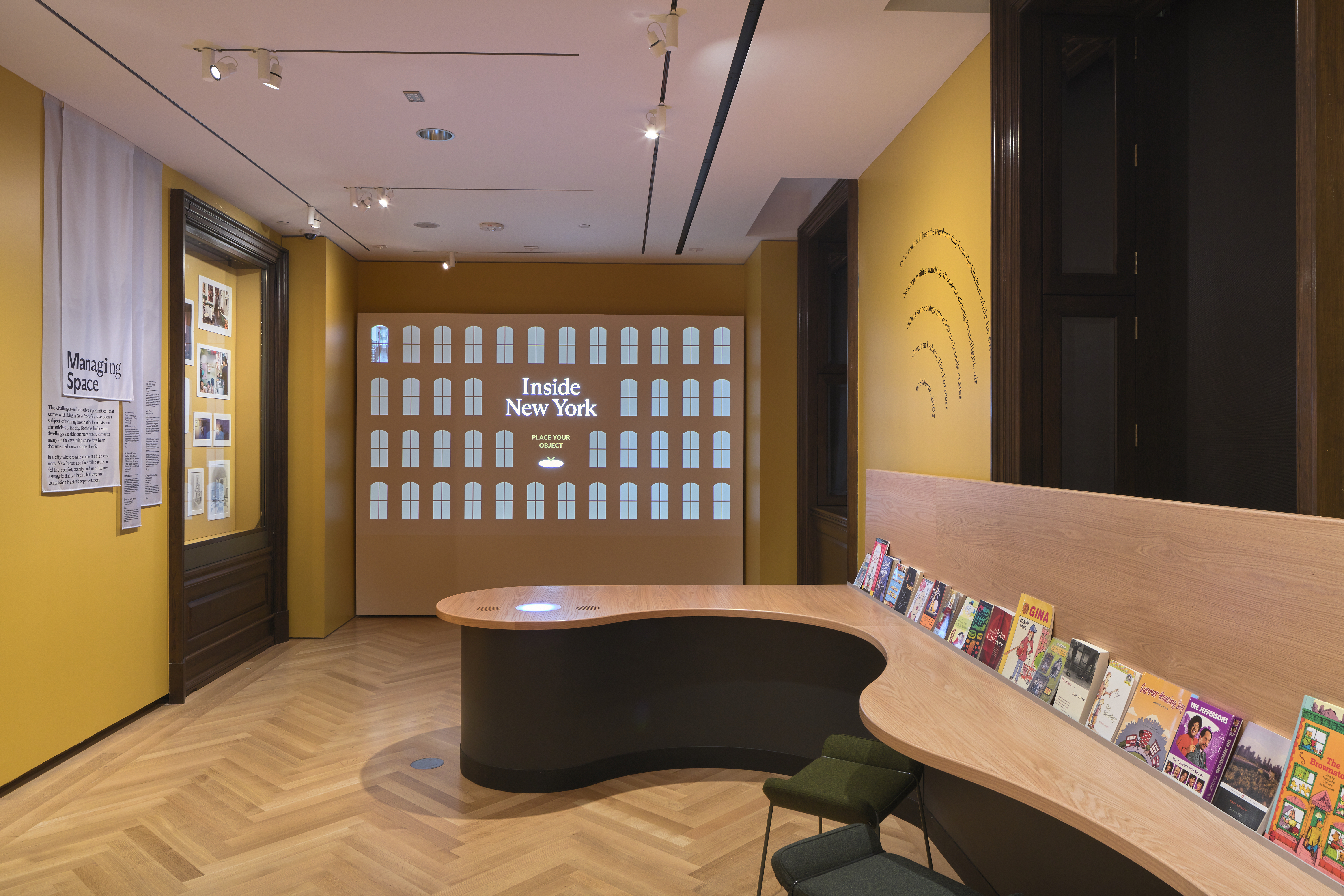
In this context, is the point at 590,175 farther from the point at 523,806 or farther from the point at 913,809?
the point at 913,809

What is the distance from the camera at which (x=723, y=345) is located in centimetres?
731

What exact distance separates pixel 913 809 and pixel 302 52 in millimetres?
3961

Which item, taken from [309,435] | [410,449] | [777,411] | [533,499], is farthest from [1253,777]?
[410,449]

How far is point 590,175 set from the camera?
478 centimetres

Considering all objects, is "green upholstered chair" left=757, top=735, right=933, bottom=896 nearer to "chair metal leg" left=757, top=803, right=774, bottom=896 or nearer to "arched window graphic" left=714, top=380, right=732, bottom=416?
"chair metal leg" left=757, top=803, right=774, bottom=896

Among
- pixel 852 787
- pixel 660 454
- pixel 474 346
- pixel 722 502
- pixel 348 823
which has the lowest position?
pixel 348 823

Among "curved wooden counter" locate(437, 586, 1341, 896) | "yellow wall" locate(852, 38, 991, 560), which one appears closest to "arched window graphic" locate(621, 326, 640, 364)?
"yellow wall" locate(852, 38, 991, 560)

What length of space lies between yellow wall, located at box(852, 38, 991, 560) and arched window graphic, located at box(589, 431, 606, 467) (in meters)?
3.08

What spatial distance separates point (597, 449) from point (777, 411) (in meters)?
1.68

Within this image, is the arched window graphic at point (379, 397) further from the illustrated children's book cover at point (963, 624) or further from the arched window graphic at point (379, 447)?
the illustrated children's book cover at point (963, 624)

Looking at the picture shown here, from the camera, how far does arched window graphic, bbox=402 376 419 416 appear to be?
23.5ft

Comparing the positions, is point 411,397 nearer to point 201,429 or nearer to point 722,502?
point 201,429

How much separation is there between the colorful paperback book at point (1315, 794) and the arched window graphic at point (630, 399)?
608 cm

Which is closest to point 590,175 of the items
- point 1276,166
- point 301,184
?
point 301,184
